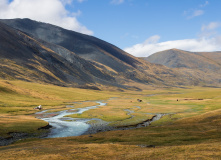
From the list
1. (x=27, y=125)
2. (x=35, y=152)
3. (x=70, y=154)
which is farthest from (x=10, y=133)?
(x=70, y=154)

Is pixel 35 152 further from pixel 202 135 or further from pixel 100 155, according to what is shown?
pixel 202 135

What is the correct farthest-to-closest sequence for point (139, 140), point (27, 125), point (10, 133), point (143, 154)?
point (27, 125)
point (10, 133)
point (139, 140)
point (143, 154)

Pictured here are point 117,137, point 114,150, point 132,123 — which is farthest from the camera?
point 132,123

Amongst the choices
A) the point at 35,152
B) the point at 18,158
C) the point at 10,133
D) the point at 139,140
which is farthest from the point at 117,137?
the point at 10,133

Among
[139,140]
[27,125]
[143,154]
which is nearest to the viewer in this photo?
[143,154]

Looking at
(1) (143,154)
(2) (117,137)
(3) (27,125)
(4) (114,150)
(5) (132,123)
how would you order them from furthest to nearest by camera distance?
(5) (132,123) → (3) (27,125) → (2) (117,137) → (4) (114,150) → (1) (143,154)

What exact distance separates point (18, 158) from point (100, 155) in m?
9.92

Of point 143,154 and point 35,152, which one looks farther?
point 35,152

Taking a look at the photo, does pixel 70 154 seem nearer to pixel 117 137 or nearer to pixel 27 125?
pixel 117 137

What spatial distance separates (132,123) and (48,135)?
25.0 m

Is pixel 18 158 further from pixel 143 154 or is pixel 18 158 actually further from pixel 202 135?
pixel 202 135

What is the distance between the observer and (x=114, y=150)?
96.7 ft

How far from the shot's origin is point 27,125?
55.1 metres

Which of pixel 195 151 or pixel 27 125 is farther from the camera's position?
pixel 27 125
